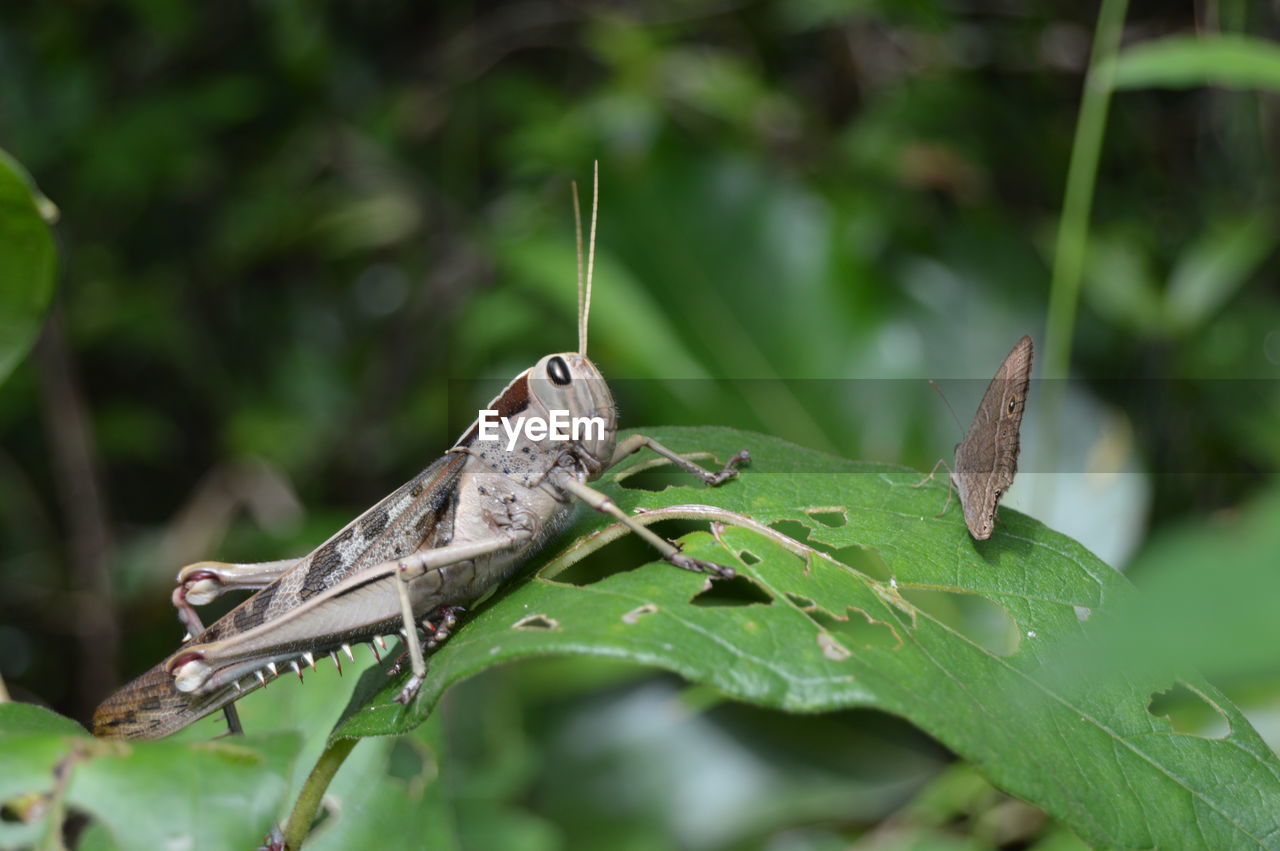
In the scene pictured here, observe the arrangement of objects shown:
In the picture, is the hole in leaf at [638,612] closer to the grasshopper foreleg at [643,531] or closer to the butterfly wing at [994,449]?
the grasshopper foreleg at [643,531]

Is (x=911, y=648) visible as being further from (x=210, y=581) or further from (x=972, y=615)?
(x=972, y=615)

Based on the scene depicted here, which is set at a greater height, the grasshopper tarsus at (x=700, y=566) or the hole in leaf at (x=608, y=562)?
the grasshopper tarsus at (x=700, y=566)

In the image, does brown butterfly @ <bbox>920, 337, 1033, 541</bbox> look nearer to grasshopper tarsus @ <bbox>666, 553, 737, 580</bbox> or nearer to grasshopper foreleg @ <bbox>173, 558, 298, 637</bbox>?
grasshopper tarsus @ <bbox>666, 553, 737, 580</bbox>

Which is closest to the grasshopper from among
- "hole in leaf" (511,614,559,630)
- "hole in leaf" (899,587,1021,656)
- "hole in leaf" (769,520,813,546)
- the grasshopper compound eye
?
the grasshopper compound eye

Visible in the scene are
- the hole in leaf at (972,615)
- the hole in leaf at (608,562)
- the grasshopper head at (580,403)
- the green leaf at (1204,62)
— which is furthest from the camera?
the hole in leaf at (972,615)

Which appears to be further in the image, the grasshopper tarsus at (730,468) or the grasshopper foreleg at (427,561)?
the grasshopper tarsus at (730,468)

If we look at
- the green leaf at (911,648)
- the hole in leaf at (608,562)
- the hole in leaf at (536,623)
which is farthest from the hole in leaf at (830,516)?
the hole in leaf at (608,562)
